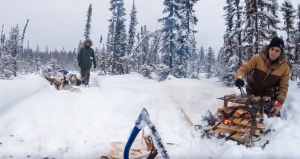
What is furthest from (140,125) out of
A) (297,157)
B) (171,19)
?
(171,19)

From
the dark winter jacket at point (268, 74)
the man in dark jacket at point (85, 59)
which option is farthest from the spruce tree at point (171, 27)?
the dark winter jacket at point (268, 74)

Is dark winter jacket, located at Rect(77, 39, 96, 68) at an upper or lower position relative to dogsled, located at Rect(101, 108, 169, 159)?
upper

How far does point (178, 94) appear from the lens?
6.49 m

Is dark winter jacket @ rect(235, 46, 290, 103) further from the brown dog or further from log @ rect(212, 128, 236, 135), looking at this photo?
the brown dog

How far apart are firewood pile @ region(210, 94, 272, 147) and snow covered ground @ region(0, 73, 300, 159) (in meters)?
0.18

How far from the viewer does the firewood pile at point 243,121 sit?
370 cm

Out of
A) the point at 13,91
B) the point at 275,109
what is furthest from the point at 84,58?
the point at 275,109

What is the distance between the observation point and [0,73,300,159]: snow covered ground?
129 inches

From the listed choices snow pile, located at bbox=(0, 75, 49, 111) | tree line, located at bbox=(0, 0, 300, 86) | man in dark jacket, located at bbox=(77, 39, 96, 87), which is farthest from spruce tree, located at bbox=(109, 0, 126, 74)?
snow pile, located at bbox=(0, 75, 49, 111)

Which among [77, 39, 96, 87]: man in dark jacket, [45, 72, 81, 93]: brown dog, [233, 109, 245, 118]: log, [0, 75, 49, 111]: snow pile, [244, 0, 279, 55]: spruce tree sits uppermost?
[244, 0, 279, 55]: spruce tree

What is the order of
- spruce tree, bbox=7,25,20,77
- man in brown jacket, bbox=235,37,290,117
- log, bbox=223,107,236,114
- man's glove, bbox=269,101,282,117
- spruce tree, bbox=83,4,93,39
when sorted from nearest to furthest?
man's glove, bbox=269,101,282,117, log, bbox=223,107,236,114, man in brown jacket, bbox=235,37,290,117, spruce tree, bbox=7,25,20,77, spruce tree, bbox=83,4,93,39

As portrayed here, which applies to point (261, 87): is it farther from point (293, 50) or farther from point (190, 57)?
point (293, 50)

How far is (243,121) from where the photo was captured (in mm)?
3906

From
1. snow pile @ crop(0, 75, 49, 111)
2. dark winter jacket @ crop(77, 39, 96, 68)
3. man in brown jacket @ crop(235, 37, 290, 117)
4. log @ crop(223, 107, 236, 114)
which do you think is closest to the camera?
log @ crop(223, 107, 236, 114)
